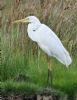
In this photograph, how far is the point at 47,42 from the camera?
37.7 meters

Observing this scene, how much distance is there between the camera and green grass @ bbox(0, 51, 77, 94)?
37750mm

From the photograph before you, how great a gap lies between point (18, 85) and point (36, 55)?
24 centimetres

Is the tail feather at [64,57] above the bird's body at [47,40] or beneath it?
beneath

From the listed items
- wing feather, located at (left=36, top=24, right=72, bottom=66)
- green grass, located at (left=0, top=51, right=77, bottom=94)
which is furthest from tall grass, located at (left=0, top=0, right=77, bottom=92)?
wing feather, located at (left=36, top=24, right=72, bottom=66)

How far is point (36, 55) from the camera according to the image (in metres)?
37.8

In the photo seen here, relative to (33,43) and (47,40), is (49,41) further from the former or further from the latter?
(33,43)

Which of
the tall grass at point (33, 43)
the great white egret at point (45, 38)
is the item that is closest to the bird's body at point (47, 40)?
the great white egret at point (45, 38)

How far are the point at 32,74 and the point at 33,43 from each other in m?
0.21

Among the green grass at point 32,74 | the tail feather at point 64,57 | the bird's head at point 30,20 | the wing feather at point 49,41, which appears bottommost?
the green grass at point 32,74

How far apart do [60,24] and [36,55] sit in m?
0.26

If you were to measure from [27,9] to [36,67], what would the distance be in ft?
1.29

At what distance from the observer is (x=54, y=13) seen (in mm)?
37844

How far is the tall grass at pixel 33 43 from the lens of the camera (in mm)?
37750

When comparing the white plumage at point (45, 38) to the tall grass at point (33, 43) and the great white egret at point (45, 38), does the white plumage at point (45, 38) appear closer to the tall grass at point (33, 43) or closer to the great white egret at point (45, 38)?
the great white egret at point (45, 38)
